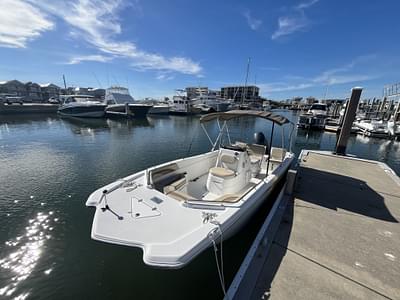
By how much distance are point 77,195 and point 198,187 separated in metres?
4.29

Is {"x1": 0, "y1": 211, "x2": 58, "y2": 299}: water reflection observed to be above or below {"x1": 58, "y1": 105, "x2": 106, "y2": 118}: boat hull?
below

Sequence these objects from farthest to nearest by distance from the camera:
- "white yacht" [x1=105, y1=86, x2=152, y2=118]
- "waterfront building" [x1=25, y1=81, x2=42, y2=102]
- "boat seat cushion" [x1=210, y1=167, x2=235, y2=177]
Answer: "waterfront building" [x1=25, y1=81, x2=42, y2=102] → "white yacht" [x1=105, y1=86, x2=152, y2=118] → "boat seat cushion" [x1=210, y1=167, x2=235, y2=177]

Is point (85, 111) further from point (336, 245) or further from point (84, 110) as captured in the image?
point (336, 245)

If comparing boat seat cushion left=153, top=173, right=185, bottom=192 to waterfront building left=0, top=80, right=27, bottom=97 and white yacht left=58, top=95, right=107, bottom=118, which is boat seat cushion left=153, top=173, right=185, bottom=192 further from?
waterfront building left=0, top=80, right=27, bottom=97

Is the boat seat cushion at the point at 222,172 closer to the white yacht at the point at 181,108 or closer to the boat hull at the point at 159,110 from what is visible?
the white yacht at the point at 181,108

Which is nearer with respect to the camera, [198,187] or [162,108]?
[198,187]

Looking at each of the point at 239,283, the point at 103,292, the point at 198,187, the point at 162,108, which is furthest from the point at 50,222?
the point at 162,108

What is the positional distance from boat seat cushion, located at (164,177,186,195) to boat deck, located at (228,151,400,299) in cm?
204

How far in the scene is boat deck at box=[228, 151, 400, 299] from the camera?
2459mm

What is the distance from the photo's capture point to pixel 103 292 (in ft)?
10.2

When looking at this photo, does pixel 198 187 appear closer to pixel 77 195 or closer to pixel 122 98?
pixel 77 195

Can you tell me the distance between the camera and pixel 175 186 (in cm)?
429

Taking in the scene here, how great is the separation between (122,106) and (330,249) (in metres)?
34.2

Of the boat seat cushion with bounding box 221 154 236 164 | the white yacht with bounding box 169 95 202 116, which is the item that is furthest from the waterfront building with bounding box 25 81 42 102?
the boat seat cushion with bounding box 221 154 236 164
